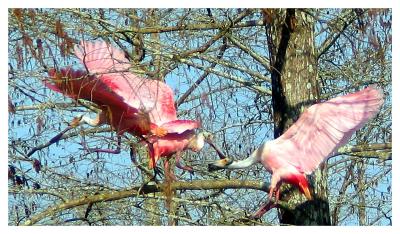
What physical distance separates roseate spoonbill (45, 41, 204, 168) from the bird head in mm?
178

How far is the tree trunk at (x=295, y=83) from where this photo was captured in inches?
151

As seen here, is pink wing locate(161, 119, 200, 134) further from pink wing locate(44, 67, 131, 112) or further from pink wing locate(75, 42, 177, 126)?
pink wing locate(44, 67, 131, 112)

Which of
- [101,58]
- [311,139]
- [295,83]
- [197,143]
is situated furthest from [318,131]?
[101,58]

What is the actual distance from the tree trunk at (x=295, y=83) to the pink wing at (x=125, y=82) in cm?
46

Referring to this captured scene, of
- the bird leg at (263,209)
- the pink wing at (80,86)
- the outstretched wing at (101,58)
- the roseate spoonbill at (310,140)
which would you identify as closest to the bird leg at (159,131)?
the pink wing at (80,86)

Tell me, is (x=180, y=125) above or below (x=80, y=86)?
below

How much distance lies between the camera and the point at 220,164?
4.05 meters

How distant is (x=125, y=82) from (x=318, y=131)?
2.23 feet

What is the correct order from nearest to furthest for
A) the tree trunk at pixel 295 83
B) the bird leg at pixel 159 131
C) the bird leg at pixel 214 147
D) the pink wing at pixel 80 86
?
the pink wing at pixel 80 86, the bird leg at pixel 159 131, the tree trunk at pixel 295 83, the bird leg at pixel 214 147

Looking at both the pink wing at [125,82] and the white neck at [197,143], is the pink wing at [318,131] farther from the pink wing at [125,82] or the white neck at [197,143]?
the pink wing at [125,82]

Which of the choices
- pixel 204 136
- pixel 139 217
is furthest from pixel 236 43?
pixel 139 217

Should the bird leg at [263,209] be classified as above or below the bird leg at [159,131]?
below

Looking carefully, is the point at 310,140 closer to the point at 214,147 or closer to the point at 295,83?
the point at 295,83

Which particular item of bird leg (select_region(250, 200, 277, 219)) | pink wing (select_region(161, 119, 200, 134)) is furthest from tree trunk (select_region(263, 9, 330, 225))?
pink wing (select_region(161, 119, 200, 134))
